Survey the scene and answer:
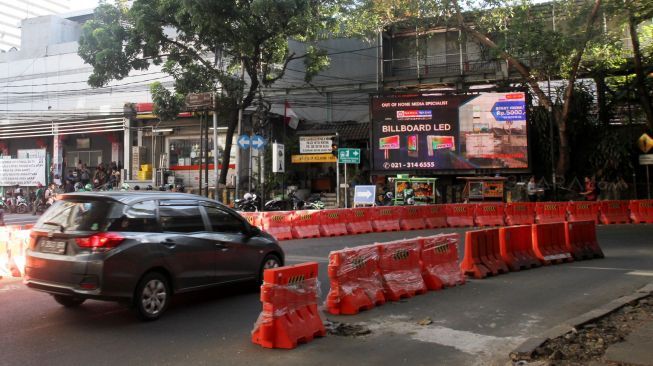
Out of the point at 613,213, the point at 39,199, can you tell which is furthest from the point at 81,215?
the point at 39,199

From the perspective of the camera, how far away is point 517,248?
10.8 m

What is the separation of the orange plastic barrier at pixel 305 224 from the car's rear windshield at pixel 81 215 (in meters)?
10.0

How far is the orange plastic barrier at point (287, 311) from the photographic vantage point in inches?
221

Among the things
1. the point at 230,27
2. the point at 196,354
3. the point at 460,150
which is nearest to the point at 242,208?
the point at 230,27

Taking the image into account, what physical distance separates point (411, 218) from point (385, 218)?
1195mm

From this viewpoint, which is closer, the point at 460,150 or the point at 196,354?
the point at 196,354

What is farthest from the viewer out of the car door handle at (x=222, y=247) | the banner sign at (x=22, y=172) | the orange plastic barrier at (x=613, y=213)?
the banner sign at (x=22, y=172)

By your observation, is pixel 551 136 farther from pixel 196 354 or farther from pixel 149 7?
pixel 196 354

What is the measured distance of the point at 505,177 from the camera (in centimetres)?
2431

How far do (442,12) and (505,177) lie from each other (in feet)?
26.7

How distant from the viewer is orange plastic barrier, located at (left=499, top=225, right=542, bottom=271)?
1041 centimetres

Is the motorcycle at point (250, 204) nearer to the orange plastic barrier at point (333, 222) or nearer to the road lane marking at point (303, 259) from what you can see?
the orange plastic barrier at point (333, 222)

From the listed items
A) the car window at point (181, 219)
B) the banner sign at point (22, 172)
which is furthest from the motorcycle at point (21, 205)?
A: the car window at point (181, 219)

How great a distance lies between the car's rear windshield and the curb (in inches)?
194
